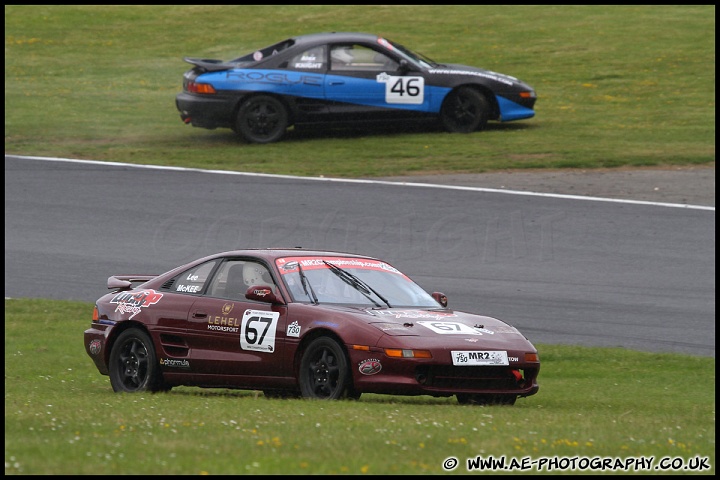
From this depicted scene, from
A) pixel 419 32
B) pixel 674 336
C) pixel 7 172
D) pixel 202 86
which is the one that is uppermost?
pixel 419 32

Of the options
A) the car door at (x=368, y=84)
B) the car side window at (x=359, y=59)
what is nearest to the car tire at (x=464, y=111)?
the car door at (x=368, y=84)

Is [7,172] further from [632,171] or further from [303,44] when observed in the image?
[632,171]

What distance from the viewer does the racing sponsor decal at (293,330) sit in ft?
30.3

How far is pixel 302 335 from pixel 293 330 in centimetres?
10

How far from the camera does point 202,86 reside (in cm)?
2134

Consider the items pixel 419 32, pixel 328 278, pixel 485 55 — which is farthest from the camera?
pixel 419 32

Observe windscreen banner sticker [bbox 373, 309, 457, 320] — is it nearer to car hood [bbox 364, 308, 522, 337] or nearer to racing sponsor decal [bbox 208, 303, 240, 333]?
car hood [bbox 364, 308, 522, 337]

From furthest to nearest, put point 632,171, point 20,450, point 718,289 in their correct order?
point 632,171, point 718,289, point 20,450

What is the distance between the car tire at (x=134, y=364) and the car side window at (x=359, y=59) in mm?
11943

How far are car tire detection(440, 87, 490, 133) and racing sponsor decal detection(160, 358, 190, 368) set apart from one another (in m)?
12.7

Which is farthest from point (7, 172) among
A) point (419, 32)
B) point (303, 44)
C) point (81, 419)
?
point (419, 32)

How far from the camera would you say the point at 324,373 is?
29.8ft

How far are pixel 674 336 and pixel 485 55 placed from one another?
1920cm

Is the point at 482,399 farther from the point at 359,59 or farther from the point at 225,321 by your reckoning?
the point at 359,59
